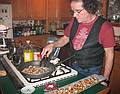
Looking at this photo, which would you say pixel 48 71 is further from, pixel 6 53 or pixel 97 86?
pixel 6 53

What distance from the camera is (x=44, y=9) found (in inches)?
168

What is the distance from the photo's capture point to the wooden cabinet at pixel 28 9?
395cm

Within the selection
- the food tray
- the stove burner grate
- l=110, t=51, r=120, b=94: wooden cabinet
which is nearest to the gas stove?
the stove burner grate

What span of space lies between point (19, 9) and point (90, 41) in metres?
2.65

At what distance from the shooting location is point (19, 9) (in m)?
4.00

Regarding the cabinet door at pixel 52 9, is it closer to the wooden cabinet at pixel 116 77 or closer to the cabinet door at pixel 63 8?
the cabinet door at pixel 63 8

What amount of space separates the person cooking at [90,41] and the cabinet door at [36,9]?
250cm

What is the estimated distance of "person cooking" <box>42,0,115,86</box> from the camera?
5.30 feet

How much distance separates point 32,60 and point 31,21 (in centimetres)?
283

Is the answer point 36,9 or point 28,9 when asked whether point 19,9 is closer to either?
point 28,9

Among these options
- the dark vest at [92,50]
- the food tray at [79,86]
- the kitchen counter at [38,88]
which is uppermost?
the dark vest at [92,50]

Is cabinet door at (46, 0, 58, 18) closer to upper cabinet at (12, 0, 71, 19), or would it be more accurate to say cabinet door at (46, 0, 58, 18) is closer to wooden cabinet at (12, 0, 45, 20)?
upper cabinet at (12, 0, 71, 19)

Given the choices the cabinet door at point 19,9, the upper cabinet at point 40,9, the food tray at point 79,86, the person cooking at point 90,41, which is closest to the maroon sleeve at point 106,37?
the person cooking at point 90,41

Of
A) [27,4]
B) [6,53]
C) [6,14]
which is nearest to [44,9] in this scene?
[27,4]
